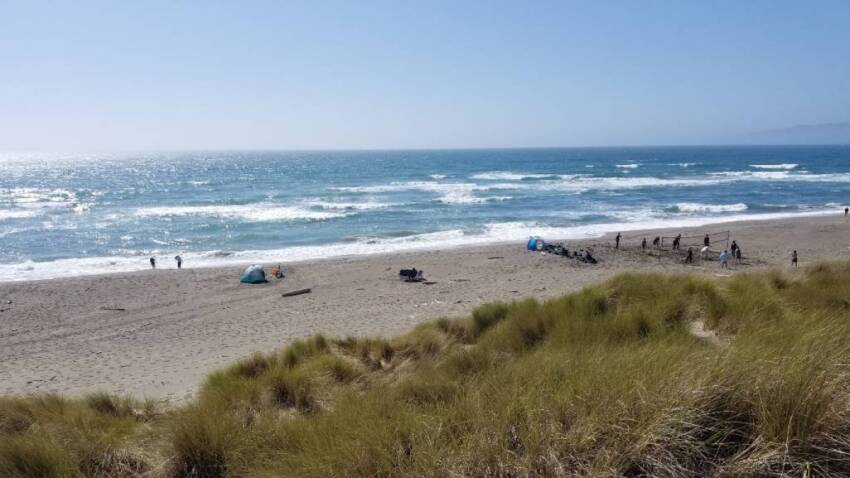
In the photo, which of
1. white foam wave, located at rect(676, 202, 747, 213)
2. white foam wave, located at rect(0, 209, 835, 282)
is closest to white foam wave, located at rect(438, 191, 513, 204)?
white foam wave, located at rect(0, 209, 835, 282)

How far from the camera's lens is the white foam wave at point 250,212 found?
120ft

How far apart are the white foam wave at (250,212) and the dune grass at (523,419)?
103 feet

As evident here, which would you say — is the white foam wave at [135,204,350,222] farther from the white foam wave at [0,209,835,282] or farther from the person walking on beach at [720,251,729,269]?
the person walking on beach at [720,251,729,269]

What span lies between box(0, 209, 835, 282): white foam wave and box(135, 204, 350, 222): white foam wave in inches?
382

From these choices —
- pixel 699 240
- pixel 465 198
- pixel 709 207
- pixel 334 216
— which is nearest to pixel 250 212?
pixel 334 216

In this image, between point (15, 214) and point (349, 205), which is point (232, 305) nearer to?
point (349, 205)

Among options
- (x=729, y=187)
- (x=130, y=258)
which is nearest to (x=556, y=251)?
(x=130, y=258)

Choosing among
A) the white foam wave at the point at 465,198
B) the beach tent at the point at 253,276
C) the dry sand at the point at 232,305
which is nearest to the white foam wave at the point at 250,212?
→ the white foam wave at the point at 465,198

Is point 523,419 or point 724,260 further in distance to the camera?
point 724,260

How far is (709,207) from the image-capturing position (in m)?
38.4

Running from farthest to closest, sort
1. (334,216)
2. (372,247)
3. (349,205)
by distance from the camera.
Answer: (349,205) < (334,216) < (372,247)

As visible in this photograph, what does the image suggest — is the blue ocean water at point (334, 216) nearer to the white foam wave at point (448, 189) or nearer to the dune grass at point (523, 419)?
the white foam wave at point (448, 189)

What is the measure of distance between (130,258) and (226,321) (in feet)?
44.5

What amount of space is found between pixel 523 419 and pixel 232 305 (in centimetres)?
1514
